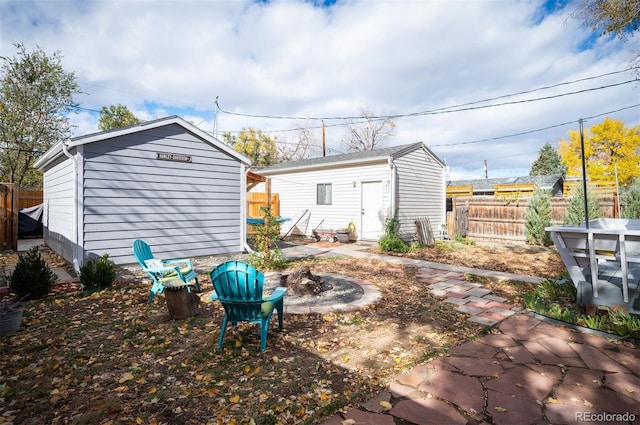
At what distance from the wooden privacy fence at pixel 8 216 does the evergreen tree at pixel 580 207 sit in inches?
700

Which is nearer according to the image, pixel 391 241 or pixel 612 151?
pixel 391 241

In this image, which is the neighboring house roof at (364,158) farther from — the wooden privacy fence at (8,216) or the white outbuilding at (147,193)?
the wooden privacy fence at (8,216)

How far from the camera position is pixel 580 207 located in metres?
10.6

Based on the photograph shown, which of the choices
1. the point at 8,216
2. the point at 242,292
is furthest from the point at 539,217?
the point at 8,216

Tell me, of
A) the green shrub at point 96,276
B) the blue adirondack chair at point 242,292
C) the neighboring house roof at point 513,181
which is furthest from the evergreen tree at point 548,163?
the green shrub at point 96,276

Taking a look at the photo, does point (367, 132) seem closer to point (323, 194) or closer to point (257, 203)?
point (323, 194)

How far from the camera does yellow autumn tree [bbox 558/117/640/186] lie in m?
24.4

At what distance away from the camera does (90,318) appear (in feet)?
13.4

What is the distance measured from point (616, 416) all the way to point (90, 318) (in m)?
5.36

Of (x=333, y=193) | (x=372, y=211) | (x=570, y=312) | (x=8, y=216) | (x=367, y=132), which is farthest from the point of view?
(x=367, y=132)

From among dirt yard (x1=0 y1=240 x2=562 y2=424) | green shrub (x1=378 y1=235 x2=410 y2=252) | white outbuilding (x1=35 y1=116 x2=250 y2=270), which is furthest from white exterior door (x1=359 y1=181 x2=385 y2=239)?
dirt yard (x1=0 y1=240 x2=562 y2=424)

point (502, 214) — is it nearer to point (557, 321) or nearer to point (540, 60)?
point (540, 60)

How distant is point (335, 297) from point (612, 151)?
32.2 m

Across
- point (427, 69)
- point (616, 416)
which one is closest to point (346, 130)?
point (427, 69)
